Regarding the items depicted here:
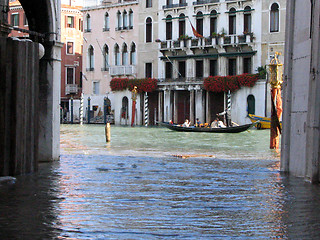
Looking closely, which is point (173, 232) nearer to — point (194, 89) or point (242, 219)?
point (242, 219)

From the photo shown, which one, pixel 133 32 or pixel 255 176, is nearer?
pixel 255 176

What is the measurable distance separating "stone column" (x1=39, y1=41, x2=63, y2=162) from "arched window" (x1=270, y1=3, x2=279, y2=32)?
120ft

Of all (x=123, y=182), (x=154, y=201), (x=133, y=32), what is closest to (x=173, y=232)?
(x=154, y=201)

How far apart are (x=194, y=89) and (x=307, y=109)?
134 ft

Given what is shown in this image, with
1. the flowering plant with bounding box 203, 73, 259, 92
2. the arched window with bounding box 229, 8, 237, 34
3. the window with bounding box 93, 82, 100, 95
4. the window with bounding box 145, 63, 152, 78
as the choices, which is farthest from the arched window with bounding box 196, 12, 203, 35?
the window with bounding box 93, 82, 100, 95

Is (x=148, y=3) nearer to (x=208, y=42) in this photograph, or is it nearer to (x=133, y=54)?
(x=133, y=54)

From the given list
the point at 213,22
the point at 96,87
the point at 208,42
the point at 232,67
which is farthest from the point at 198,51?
the point at 96,87

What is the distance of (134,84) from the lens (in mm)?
54844

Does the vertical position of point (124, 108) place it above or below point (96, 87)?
below

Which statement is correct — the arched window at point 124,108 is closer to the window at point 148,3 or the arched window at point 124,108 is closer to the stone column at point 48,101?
the window at point 148,3

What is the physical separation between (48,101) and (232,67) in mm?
38765

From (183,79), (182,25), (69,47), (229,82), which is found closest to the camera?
(229,82)

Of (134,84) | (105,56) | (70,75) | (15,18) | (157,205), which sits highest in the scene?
(15,18)

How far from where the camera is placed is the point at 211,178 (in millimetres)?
11219
